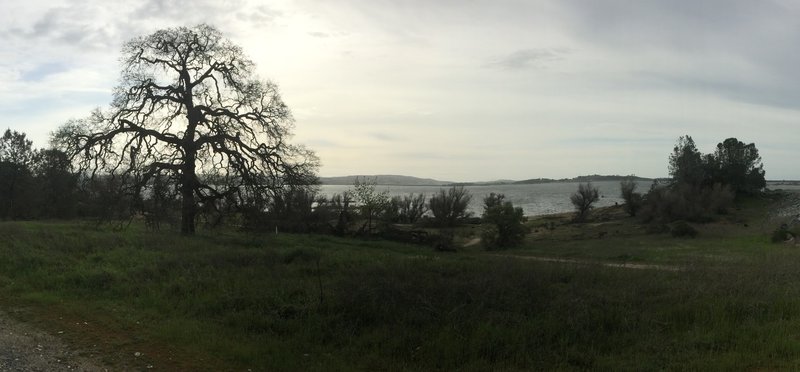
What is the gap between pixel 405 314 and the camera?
9938 millimetres

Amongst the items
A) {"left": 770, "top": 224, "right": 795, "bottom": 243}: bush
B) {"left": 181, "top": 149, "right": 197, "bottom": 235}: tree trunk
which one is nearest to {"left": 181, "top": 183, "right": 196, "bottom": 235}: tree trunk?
{"left": 181, "top": 149, "right": 197, "bottom": 235}: tree trunk

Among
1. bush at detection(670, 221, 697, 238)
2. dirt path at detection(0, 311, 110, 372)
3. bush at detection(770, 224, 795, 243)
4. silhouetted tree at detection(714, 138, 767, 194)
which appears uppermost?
silhouetted tree at detection(714, 138, 767, 194)

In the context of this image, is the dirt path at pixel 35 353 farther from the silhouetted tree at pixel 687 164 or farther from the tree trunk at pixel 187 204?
the silhouetted tree at pixel 687 164

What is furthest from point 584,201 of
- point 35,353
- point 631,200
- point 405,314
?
point 35,353

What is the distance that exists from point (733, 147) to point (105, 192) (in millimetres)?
81592

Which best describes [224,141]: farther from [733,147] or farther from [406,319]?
[733,147]

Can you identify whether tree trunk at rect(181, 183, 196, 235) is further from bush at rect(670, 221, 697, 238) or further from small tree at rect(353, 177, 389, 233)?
bush at rect(670, 221, 697, 238)

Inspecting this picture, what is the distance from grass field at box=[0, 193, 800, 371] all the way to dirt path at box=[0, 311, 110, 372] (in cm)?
31

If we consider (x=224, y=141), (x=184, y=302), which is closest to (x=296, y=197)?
(x=224, y=141)

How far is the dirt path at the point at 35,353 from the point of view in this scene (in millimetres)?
6930

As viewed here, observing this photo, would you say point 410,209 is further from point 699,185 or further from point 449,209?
point 699,185

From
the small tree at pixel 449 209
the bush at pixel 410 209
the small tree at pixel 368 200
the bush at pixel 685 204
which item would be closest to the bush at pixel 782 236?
the bush at pixel 685 204

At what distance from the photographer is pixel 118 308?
10.5 m

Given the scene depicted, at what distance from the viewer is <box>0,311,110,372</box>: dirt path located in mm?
6930
